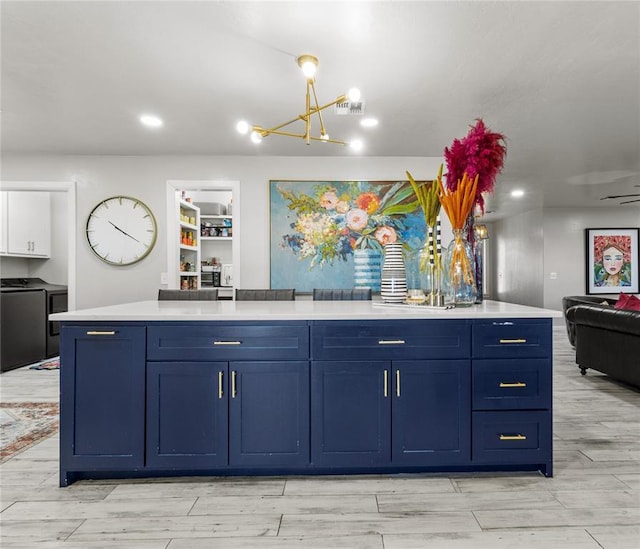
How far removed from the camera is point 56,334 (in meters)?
5.32

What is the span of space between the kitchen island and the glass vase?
0.25 meters

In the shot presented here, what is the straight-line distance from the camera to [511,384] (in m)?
2.08

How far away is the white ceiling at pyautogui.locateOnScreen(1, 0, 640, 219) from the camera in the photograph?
84.4 inches

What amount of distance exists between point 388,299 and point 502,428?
93 cm

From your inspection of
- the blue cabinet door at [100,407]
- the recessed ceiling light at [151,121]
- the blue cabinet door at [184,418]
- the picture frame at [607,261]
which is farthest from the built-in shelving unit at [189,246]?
the picture frame at [607,261]

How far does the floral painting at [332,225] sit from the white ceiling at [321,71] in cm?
54

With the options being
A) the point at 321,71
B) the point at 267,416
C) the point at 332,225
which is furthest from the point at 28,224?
the point at 267,416

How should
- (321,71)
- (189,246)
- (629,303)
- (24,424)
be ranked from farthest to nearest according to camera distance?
(189,246), (629,303), (24,424), (321,71)

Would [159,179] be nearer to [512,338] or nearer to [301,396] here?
[301,396]

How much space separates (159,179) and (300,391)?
3.63m

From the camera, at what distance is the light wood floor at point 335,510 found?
162 cm

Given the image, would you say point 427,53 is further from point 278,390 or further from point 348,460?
point 348,460

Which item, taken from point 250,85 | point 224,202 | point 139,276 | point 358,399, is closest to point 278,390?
point 358,399

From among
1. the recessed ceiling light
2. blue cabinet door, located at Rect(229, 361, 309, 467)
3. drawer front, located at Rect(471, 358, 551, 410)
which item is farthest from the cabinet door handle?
the recessed ceiling light
